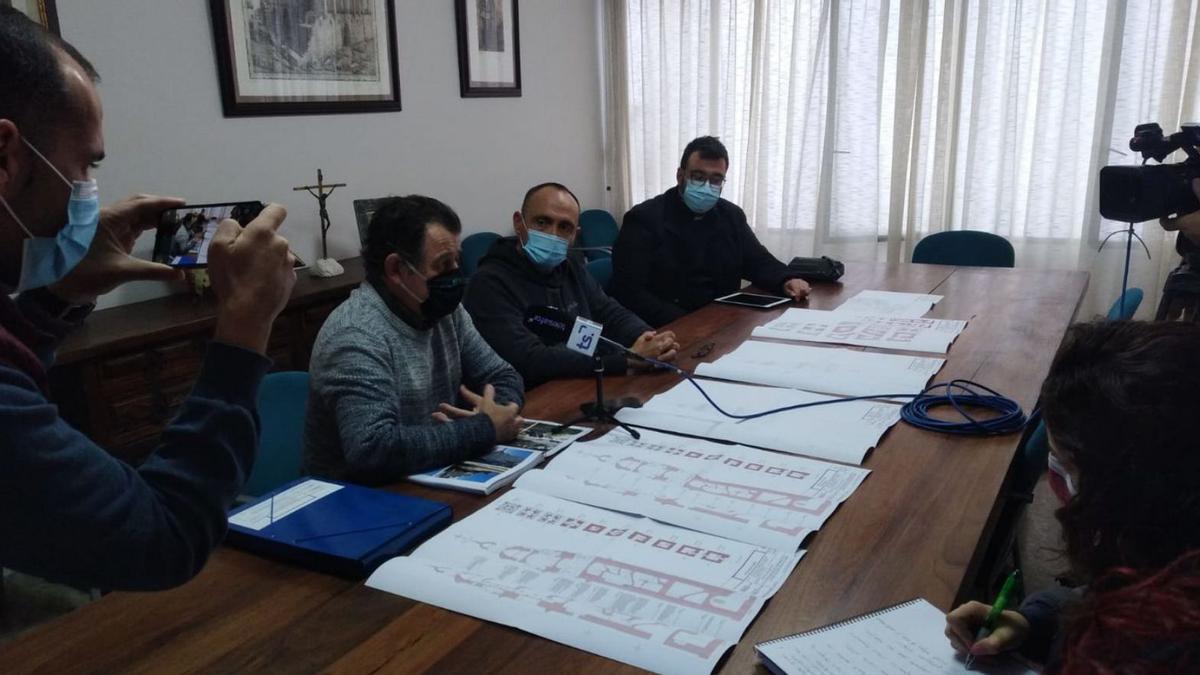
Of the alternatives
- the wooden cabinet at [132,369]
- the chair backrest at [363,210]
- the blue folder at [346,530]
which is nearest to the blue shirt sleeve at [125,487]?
the blue folder at [346,530]

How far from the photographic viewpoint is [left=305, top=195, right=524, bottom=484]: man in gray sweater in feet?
4.80

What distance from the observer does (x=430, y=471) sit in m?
1.45

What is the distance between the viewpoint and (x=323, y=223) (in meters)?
3.38

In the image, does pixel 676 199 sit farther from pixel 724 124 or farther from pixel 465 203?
pixel 724 124

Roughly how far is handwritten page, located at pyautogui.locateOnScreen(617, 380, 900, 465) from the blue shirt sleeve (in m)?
0.94

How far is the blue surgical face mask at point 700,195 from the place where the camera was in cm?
320

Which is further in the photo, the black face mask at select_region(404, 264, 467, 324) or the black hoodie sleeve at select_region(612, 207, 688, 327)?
the black hoodie sleeve at select_region(612, 207, 688, 327)

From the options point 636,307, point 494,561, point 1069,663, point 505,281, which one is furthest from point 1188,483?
point 636,307

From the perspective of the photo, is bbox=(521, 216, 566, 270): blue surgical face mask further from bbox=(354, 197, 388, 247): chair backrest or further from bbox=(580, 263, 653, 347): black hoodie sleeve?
bbox=(354, 197, 388, 247): chair backrest

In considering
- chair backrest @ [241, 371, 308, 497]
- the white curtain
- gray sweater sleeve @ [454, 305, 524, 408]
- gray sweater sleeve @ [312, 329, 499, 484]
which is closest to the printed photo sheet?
gray sweater sleeve @ [454, 305, 524, 408]

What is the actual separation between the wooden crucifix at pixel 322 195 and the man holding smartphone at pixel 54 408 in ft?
8.22

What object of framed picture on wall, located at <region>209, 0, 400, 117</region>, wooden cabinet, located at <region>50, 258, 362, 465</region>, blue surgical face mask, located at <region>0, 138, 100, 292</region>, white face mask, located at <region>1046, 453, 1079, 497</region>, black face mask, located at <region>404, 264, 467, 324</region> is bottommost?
wooden cabinet, located at <region>50, 258, 362, 465</region>

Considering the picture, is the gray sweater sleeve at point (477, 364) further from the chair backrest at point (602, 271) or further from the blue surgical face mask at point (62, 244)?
the chair backrest at point (602, 271)

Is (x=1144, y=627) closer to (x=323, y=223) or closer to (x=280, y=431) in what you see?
(x=280, y=431)
